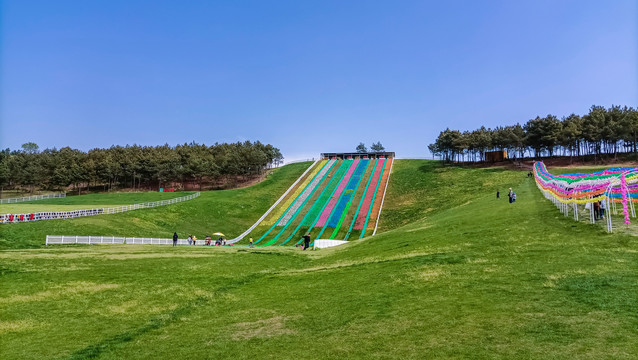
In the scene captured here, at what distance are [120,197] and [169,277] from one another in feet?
200

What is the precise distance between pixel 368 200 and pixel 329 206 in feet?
23.7

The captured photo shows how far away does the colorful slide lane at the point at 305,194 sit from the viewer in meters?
60.4

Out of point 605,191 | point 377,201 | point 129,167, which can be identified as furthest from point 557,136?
point 129,167

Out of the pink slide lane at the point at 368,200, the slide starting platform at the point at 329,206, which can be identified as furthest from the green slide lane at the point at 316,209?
the pink slide lane at the point at 368,200

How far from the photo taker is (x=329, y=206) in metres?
64.8

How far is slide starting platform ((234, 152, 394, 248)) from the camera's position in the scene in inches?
2062

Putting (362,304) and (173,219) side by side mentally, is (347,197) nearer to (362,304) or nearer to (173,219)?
(173,219)

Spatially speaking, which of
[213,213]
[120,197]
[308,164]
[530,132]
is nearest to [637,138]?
[530,132]

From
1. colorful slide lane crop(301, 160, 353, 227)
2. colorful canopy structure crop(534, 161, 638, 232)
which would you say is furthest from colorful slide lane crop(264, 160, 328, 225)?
colorful canopy structure crop(534, 161, 638, 232)

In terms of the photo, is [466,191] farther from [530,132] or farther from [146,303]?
[146,303]

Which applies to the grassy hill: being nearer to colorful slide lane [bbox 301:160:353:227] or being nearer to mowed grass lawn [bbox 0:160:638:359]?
colorful slide lane [bbox 301:160:353:227]

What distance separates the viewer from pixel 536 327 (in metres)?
9.36

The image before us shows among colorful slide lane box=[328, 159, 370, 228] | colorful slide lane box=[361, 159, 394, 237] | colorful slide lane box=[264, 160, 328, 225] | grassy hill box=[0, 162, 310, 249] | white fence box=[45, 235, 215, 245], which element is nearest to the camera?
white fence box=[45, 235, 215, 245]

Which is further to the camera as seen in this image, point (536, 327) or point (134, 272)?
point (134, 272)
